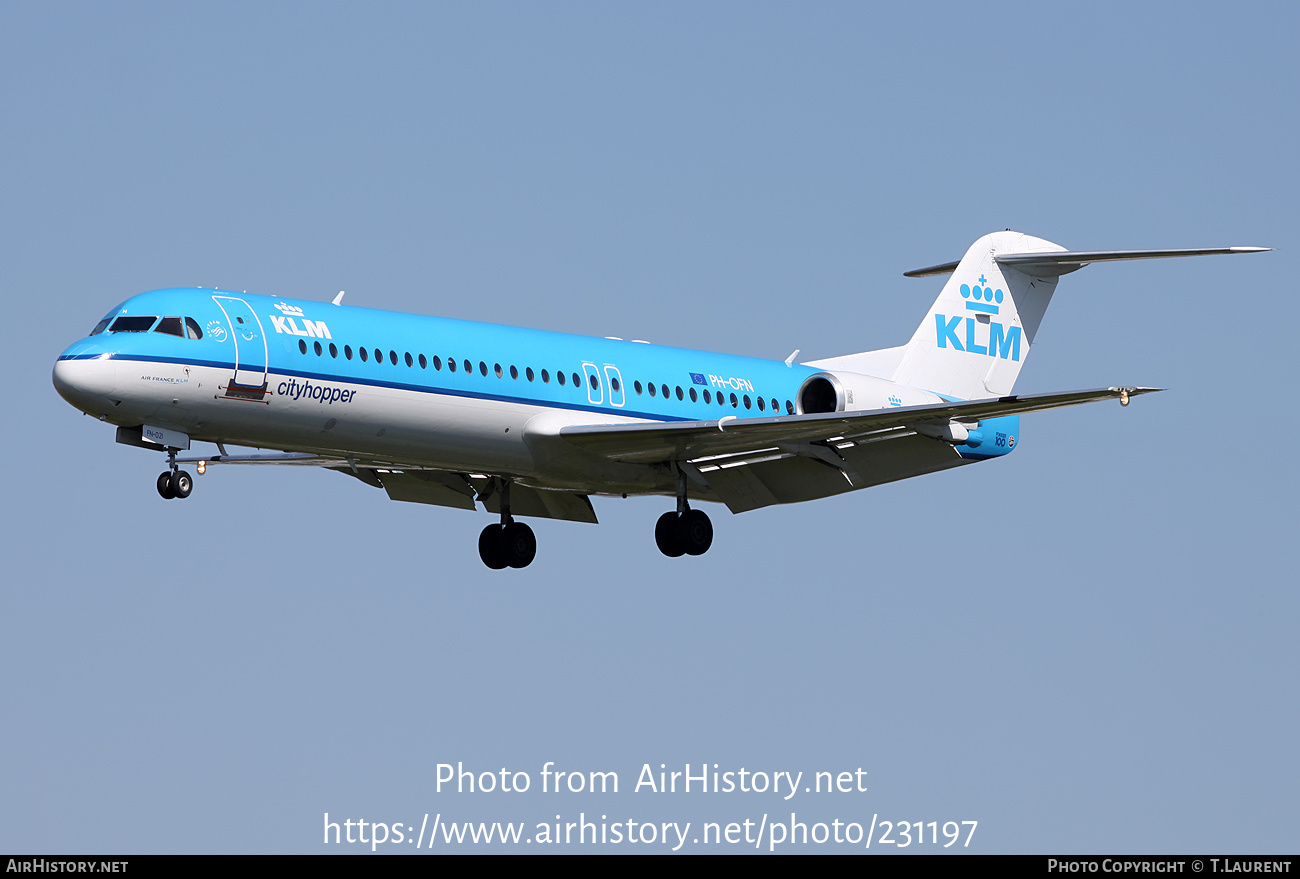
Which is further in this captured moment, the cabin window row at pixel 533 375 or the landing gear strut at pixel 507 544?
the landing gear strut at pixel 507 544

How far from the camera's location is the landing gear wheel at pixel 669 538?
97.8ft

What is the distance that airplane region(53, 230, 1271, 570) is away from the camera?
24.6 metres

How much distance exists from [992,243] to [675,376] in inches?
315

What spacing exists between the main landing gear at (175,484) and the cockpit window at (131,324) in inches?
75.3

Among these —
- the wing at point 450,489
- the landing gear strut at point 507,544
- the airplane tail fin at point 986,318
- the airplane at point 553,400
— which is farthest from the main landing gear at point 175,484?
the airplane tail fin at point 986,318

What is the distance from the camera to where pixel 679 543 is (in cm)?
2980

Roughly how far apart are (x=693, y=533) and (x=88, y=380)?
33.0 feet

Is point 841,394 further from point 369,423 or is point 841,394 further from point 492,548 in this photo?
point 369,423

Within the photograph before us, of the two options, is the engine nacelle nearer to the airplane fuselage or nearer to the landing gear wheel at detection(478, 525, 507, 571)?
the airplane fuselage

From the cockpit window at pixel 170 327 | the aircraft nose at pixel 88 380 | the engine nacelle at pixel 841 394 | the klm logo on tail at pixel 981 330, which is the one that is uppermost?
the klm logo on tail at pixel 981 330

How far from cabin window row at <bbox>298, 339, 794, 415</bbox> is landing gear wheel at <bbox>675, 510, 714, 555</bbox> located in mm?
1896

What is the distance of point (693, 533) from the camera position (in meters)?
29.8

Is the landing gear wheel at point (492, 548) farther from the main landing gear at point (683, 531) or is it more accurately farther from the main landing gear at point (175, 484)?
the main landing gear at point (175, 484)

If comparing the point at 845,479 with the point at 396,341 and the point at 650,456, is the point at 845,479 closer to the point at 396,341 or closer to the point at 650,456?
the point at 650,456
